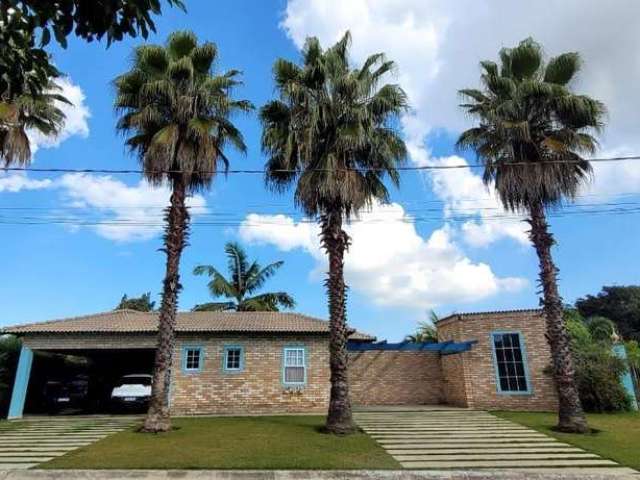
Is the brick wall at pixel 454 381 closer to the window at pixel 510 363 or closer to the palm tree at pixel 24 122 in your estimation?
the window at pixel 510 363

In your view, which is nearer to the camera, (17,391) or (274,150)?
(274,150)

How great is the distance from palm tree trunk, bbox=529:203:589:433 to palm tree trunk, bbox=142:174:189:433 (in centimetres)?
1049

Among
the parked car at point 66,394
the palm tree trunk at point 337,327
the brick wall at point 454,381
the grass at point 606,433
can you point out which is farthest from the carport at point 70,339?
the grass at point 606,433

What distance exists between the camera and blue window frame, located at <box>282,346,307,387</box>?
18109 mm

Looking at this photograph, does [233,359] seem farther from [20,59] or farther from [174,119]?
[20,59]

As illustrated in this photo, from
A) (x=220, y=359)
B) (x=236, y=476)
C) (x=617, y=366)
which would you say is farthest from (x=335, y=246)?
(x=617, y=366)

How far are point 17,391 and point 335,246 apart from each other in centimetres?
1349

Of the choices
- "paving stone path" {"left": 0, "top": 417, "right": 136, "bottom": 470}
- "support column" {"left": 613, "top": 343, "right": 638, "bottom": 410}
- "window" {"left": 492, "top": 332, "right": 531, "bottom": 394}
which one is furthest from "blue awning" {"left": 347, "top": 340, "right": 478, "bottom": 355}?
"paving stone path" {"left": 0, "top": 417, "right": 136, "bottom": 470}

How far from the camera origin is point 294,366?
18.3m

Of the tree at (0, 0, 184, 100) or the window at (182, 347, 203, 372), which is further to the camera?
the window at (182, 347, 203, 372)

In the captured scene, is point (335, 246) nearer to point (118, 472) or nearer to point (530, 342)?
point (118, 472)

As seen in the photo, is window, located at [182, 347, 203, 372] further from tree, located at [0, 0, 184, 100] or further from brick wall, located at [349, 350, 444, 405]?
tree, located at [0, 0, 184, 100]

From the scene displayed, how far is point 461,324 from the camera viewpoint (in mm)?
19984

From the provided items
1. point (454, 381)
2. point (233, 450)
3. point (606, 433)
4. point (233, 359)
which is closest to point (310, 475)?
point (233, 450)
